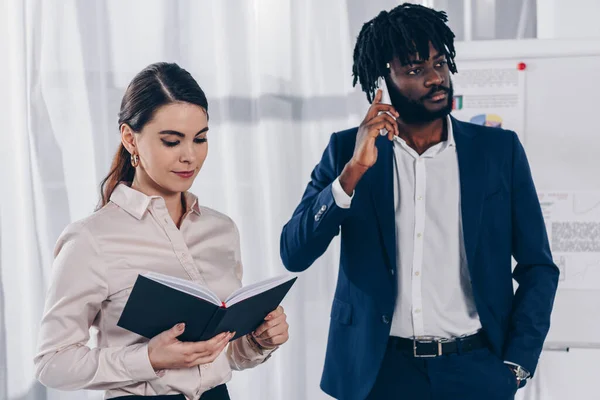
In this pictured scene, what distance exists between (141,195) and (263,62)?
5.06 ft

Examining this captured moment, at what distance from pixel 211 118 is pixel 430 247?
56.3 inches

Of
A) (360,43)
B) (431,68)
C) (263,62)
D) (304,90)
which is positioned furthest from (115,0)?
(431,68)

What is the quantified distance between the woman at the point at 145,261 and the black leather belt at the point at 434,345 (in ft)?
1.10

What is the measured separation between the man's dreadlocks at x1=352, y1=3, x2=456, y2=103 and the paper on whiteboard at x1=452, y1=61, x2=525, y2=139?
1.66ft

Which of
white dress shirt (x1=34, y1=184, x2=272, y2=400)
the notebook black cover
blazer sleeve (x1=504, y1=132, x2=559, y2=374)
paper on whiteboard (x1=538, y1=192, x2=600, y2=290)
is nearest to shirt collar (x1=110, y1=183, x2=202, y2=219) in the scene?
white dress shirt (x1=34, y1=184, x2=272, y2=400)

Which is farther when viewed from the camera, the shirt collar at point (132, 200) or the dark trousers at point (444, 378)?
the dark trousers at point (444, 378)

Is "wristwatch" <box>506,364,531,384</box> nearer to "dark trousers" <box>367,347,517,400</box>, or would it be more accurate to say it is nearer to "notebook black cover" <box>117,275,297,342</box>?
"dark trousers" <box>367,347,517,400</box>

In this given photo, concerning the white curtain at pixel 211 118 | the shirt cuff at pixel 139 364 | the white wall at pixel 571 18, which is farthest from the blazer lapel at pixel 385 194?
the white wall at pixel 571 18

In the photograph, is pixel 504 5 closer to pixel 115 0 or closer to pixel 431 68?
pixel 431 68

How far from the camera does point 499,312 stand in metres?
1.70

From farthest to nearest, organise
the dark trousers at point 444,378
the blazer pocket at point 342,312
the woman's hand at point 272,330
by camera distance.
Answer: the blazer pocket at point 342,312 → the dark trousers at point 444,378 → the woman's hand at point 272,330

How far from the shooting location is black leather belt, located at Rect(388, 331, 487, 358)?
1644 mm

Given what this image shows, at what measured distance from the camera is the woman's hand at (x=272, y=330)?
148 centimetres

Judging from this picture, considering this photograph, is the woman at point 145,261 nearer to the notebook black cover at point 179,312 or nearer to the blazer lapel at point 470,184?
the notebook black cover at point 179,312
